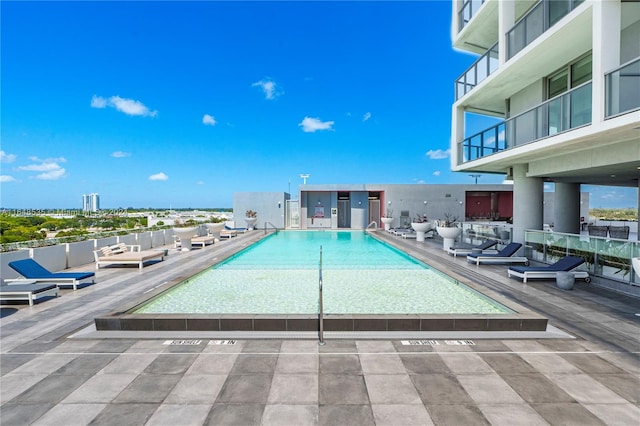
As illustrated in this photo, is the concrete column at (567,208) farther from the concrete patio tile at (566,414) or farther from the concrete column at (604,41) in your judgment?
the concrete patio tile at (566,414)

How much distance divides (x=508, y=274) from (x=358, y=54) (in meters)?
33.2

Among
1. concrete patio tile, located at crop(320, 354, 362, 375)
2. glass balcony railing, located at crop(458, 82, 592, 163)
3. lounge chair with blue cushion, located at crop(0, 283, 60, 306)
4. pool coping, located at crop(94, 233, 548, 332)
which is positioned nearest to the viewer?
concrete patio tile, located at crop(320, 354, 362, 375)

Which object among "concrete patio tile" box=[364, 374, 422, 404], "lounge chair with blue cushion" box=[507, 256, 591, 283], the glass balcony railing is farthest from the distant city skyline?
"concrete patio tile" box=[364, 374, 422, 404]

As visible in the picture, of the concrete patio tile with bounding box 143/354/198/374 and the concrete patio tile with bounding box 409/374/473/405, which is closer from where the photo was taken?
the concrete patio tile with bounding box 409/374/473/405

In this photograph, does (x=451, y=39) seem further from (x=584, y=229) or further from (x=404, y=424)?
(x=584, y=229)

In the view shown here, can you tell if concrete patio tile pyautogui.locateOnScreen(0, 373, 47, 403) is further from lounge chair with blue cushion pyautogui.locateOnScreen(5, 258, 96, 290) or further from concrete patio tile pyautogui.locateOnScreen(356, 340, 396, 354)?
lounge chair with blue cushion pyautogui.locateOnScreen(5, 258, 96, 290)

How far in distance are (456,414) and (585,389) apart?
1483 mm

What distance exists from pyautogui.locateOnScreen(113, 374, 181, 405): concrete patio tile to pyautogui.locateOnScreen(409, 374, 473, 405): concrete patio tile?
8.18 feet

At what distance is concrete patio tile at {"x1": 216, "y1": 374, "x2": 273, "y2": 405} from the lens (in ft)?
9.23

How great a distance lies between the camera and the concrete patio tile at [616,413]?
8.39 feet

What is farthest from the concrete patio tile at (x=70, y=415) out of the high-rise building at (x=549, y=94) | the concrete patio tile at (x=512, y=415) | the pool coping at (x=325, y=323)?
the high-rise building at (x=549, y=94)

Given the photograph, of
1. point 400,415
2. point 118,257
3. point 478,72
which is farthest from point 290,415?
point 478,72

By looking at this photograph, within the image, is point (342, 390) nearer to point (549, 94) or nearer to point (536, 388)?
point (536, 388)

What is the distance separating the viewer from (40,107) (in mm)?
33094
